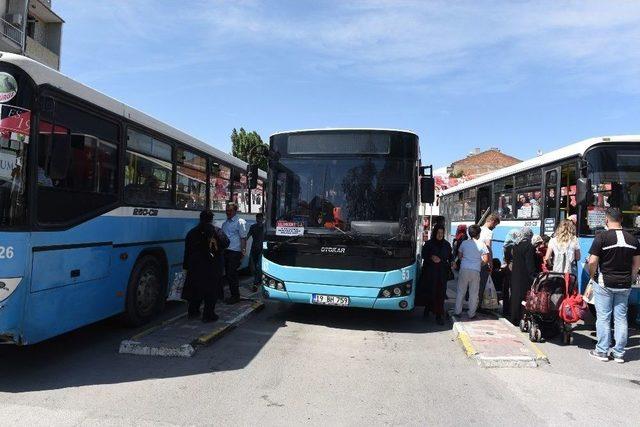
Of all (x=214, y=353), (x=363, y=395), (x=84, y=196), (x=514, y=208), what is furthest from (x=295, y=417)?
(x=514, y=208)

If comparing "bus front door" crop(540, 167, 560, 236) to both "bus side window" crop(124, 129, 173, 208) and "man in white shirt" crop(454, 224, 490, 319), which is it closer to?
"man in white shirt" crop(454, 224, 490, 319)

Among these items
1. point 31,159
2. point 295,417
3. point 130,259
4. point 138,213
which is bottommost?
point 295,417

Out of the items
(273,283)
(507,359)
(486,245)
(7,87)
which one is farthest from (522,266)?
(7,87)

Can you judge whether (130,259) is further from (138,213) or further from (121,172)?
(121,172)

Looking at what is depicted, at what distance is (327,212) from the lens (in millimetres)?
7562

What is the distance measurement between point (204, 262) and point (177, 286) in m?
0.96

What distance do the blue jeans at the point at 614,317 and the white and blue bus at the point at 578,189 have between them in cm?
125

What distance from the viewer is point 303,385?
5.15m

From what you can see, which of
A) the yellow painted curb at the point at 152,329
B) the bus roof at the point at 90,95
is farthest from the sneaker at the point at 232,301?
the bus roof at the point at 90,95

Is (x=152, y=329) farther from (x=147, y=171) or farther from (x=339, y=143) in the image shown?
(x=339, y=143)

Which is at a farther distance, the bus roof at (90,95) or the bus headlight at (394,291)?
the bus headlight at (394,291)

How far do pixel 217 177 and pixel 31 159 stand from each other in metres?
5.61

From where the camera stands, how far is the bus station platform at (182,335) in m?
5.95

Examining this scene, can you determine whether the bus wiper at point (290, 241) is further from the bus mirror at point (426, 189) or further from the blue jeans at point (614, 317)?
the blue jeans at point (614, 317)
